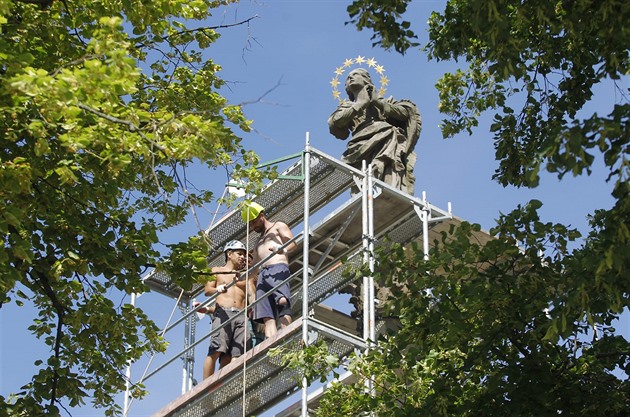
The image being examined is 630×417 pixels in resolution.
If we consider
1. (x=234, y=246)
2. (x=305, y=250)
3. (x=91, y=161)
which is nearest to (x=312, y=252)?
(x=234, y=246)

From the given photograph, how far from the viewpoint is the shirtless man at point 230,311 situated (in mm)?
17125

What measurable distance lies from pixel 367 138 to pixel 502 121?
5610mm

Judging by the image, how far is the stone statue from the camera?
1916 cm

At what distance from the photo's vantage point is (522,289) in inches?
453

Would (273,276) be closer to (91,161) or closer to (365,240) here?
(365,240)

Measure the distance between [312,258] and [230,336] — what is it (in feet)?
6.95

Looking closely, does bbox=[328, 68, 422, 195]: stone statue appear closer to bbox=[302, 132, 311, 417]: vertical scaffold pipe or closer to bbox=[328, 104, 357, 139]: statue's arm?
bbox=[328, 104, 357, 139]: statue's arm

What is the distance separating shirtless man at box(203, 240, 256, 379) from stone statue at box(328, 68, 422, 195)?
2412 mm

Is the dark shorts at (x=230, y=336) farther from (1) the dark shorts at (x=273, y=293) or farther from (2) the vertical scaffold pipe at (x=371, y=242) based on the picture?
(2) the vertical scaffold pipe at (x=371, y=242)

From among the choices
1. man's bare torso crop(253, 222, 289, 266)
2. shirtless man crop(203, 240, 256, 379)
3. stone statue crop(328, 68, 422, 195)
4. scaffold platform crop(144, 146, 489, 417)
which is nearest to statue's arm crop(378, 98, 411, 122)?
stone statue crop(328, 68, 422, 195)

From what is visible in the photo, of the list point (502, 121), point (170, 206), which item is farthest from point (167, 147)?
point (502, 121)

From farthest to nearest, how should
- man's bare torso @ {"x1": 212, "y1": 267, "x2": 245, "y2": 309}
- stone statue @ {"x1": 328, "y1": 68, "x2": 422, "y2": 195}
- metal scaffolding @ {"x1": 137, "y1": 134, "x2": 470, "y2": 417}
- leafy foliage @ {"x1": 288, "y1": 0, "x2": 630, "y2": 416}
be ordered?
stone statue @ {"x1": 328, "y1": 68, "x2": 422, "y2": 195}
man's bare torso @ {"x1": 212, "y1": 267, "x2": 245, "y2": 309}
metal scaffolding @ {"x1": 137, "y1": 134, "x2": 470, "y2": 417}
leafy foliage @ {"x1": 288, "y1": 0, "x2": 630, "y2": 416}

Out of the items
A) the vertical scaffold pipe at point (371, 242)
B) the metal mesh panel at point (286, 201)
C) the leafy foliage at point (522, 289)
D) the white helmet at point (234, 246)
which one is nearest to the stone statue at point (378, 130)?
the metal mesh panel at point (286, 201)

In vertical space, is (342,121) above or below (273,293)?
above
